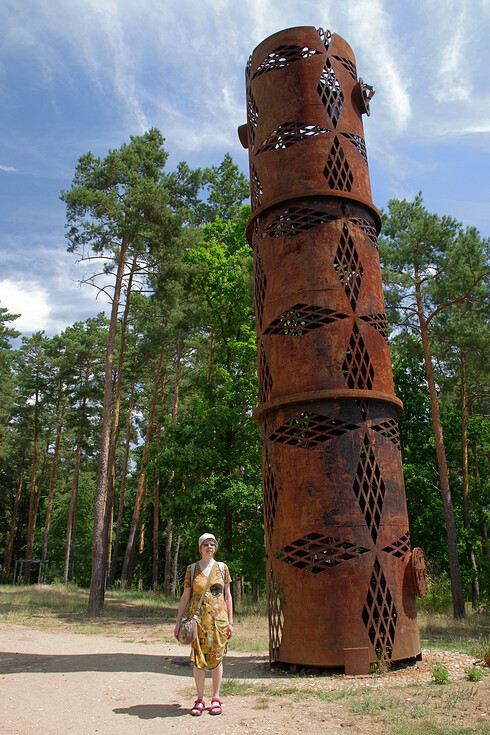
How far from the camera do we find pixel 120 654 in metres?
8.73

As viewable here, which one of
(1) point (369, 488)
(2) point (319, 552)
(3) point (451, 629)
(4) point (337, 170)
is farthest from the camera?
(3) point (451, 629)

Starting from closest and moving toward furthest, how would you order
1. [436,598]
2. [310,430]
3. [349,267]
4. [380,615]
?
[380,615], [310,430], [349,267], [436,598]

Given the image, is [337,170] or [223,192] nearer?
[337,170]

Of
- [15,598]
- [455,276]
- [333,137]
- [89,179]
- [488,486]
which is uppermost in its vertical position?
[89,179]

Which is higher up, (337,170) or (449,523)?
(337,170)

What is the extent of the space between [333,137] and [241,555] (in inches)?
527

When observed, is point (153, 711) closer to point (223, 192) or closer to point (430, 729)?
point (430, 729)

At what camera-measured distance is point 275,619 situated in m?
6.95

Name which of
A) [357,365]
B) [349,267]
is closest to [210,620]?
[357,365]

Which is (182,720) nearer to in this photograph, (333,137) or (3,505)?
(333,137)

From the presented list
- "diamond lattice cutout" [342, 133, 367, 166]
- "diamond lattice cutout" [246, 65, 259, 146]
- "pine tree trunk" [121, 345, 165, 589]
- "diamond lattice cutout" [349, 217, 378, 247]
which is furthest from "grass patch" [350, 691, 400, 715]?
"pine tree trunk" [121, 345, 165, 589]

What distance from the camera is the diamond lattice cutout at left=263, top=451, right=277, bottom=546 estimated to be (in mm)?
7301

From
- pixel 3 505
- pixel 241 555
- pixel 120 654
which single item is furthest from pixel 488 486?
pixel 3 505

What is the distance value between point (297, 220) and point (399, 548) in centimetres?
479
